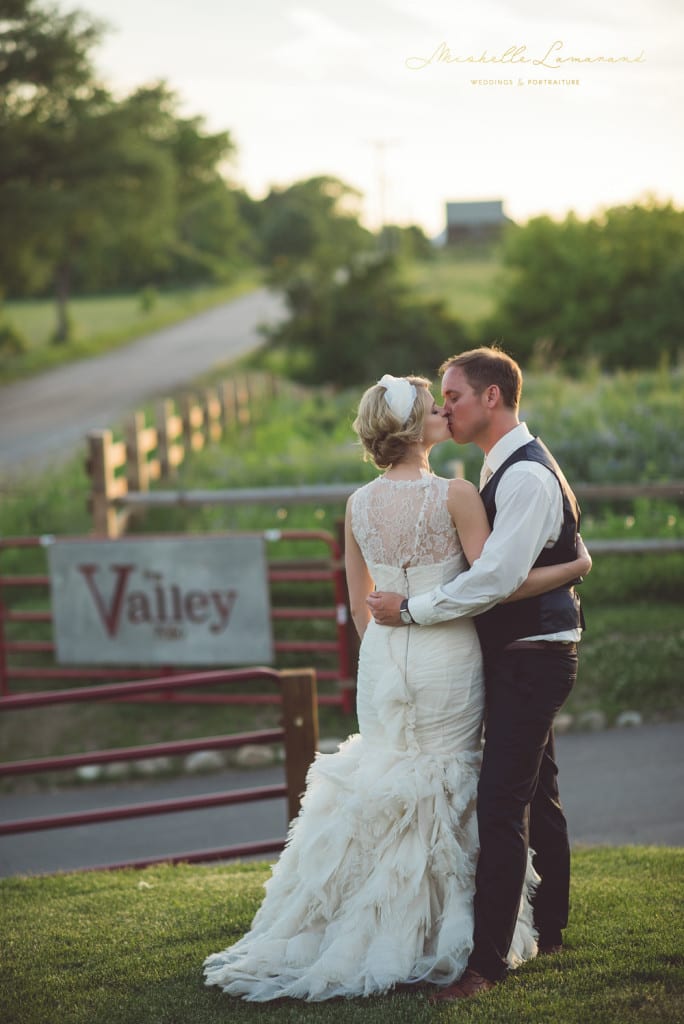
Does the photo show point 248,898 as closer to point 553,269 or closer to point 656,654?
point 656,654

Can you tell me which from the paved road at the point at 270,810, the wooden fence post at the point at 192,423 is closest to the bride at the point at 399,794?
the paved road at the point at 270,810

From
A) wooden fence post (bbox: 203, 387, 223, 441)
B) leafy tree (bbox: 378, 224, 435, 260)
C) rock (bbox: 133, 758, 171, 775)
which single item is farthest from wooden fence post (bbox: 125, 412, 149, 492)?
leafy tree (bbox: 378, 224, 435, 260)

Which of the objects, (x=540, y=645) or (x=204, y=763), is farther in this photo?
(x=204, y=763)

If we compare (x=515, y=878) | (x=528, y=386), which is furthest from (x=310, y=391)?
(x=515, y=878)

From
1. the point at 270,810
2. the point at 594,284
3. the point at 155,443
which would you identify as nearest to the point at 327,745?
the point at 270,810

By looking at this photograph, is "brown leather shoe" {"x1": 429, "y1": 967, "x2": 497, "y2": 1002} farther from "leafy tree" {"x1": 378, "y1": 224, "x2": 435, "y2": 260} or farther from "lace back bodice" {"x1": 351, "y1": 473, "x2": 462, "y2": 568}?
"leafy tree" {"x1": 378, "y1": 224, "x2": 435, "y2": 260}

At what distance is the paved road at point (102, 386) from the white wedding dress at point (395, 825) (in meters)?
14.6

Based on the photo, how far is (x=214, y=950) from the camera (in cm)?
409

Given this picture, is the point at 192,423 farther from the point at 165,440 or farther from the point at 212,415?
the point at 165,440

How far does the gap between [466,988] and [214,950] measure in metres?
1.03

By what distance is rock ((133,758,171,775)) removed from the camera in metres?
8.42

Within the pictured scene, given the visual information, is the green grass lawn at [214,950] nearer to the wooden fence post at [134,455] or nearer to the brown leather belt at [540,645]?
the brown leather belt at [540,645]

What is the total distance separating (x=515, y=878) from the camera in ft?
11.7

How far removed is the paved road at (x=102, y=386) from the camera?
21.2m
